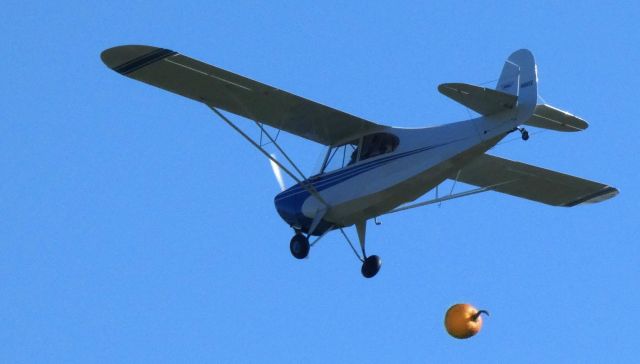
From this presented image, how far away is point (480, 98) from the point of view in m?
21.9

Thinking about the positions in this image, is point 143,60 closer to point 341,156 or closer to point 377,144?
point 341,156

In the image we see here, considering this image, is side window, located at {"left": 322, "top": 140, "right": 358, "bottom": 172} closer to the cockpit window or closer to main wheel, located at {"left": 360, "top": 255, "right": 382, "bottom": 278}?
the cockpit window

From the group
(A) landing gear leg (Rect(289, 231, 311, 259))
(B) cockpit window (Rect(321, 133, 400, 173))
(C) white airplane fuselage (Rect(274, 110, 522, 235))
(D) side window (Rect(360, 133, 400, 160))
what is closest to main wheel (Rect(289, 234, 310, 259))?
(A) landing gear leg (Rect(289, 231, 311, 259))

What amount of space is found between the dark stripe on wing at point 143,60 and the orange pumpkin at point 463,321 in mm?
6647

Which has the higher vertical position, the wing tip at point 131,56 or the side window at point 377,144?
the wing tip at point 131,56

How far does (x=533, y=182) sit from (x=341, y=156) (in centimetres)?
422

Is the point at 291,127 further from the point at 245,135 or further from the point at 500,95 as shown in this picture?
the point at 500,95

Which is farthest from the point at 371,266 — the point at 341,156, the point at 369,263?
the point at 341,156

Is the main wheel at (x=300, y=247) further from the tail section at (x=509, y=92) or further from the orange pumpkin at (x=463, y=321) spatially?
the orange pumpkin at (x=463, y=321)

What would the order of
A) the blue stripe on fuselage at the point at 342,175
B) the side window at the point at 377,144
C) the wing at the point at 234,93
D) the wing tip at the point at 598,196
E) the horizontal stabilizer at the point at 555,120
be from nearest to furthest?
the horizontal stabilizer at the point at 555,120, the wing at the point at 234,93, the blue stripe on fuselage at the point at 342,175, the side window at the point at 377,144, the wing tip at the point at 598,196

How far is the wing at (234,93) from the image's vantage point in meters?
23.0

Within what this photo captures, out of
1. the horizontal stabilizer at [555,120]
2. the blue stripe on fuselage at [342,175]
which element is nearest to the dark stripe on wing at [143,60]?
the blue stripe on fuselage at [342,175]

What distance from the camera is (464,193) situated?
78.4 feet

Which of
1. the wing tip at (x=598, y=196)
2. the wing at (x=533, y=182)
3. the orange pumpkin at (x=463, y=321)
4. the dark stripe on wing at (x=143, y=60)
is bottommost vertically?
the orange pumpkin at (x=463, y=321)
